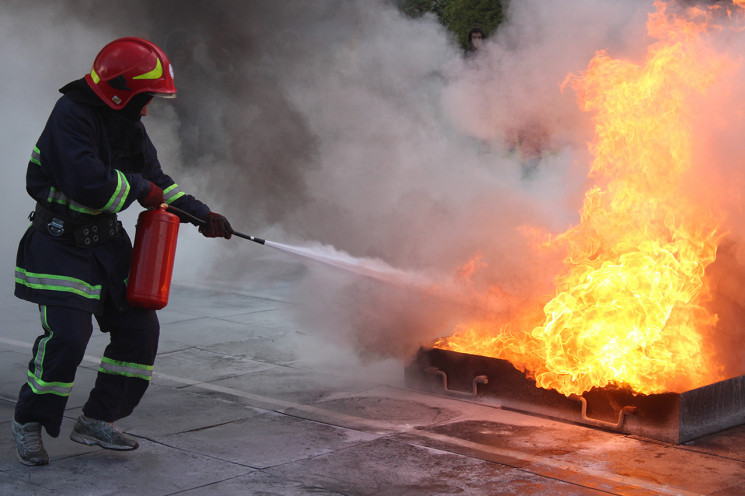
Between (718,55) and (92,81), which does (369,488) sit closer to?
(92,81)

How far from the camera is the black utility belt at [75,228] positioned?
3787 mm

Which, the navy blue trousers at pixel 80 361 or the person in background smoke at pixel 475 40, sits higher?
the person in background smoke at pixel 475 40

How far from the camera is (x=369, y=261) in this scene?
5445 mm

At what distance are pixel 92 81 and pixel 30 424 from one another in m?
1.41

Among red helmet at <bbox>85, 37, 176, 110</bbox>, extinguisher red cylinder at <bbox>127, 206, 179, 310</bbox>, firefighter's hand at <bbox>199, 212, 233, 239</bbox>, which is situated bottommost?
extinguisher red cylinder at <bbox>127, 206, 179, 310</bbox>

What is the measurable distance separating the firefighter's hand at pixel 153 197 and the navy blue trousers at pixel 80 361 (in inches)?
17.6

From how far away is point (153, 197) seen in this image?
3932 millimetres

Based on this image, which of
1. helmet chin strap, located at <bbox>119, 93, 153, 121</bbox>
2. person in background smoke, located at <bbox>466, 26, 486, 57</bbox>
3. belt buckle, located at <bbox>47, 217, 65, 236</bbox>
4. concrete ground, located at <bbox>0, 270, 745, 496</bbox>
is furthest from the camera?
person in background smoke, located at <bbox>466, 26, 486, 57</bbox>

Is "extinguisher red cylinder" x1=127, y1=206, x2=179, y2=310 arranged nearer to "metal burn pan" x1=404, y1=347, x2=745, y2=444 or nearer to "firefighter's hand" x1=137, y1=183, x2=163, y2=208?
"firefighter's hand" x1=137, y1=183, x2=163, y2=208

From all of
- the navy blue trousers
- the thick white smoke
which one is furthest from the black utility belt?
the thick white smoke

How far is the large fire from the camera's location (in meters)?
4.52

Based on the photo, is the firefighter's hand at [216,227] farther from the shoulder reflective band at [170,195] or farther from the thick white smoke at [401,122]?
the thick white smoke at [401,122]

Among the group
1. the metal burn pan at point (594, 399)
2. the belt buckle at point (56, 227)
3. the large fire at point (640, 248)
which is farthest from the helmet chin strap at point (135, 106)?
the large fire at point (640, 248)

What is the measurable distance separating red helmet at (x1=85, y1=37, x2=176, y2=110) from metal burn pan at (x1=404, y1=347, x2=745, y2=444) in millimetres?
2071
